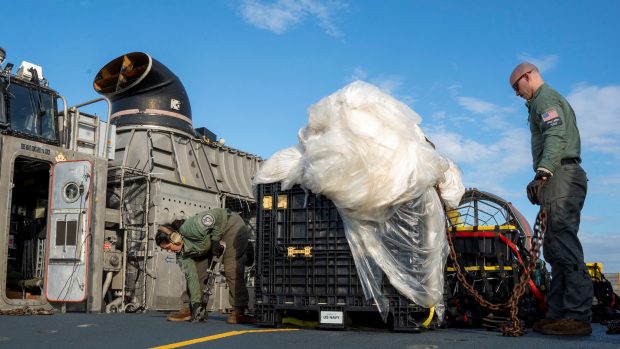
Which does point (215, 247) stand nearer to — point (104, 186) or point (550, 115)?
point (104, 186)

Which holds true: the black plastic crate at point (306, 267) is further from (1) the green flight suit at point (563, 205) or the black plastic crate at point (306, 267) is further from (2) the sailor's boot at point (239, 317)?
(1) the green flight suit at point (563, 205)

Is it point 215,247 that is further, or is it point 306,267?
point 215,247

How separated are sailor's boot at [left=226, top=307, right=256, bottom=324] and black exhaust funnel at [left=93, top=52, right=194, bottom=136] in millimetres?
5841

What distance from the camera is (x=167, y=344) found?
3926 millimetres

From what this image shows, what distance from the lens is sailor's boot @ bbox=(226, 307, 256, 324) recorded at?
6.33 metres

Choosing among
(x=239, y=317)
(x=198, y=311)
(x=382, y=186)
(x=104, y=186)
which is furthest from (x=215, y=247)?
(x=104, y=186)

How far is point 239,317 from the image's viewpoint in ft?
21.0

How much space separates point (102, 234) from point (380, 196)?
5733 mm

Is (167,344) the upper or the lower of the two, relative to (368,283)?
lower

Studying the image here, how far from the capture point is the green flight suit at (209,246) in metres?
6.57

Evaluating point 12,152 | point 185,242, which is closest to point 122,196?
point 12,152

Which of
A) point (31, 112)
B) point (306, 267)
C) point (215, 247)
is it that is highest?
point (31, 112)

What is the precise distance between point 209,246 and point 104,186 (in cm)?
328

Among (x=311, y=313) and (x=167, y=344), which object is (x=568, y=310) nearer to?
(x=311, y=313)
